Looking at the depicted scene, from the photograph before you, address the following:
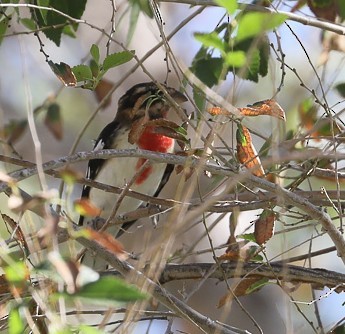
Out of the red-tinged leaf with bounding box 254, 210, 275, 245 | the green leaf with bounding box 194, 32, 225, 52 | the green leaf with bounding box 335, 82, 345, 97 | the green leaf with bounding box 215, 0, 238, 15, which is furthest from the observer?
the green leaf with bounding box 335, 82, 345, 97

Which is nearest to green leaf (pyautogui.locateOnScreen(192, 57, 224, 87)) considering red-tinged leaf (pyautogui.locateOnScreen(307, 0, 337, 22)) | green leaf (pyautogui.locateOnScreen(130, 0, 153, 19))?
green leaf (pyautogui.locateOnScreen(130, 0, 153, 19))

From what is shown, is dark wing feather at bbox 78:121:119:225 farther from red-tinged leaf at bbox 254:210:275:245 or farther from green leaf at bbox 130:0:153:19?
red-tinged leaf at bbox 254:210:275:245

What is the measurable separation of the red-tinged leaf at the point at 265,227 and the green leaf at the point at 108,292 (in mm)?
1149

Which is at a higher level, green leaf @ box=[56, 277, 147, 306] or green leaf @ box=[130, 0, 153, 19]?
green leaf @ box=[130, 0, 153, 19]

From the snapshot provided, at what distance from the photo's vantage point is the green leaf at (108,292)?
121 centimetres

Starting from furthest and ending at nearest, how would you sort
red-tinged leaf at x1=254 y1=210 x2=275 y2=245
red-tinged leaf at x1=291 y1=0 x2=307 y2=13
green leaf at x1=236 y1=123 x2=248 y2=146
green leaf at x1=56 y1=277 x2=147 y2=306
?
1. red-tinged leaf at x1=291 y1=0 x2=307 y2=13
2. red-tinged leaf at x1=254 y1=210 x2=275 y2=245
3. green leaf at x1=236 y1=123 x2=248 y2=146
4. green leaf at x1=56 y1=277 x2=147 y2=306

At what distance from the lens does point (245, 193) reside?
8.80 feet

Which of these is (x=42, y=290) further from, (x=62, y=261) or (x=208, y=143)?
(x=208, y=143)

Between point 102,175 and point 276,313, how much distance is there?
1760 millimetres

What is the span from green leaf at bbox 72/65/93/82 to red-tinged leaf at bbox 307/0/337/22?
0.82 m

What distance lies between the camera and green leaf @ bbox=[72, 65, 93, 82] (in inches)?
89.6

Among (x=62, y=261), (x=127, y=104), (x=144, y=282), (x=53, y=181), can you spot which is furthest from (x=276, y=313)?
(x=62, y=261)

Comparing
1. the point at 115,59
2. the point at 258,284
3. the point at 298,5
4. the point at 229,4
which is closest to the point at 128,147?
the point at 298,5

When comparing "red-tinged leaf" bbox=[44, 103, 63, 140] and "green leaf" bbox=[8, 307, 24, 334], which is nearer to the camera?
"green leaf" bbox=[8, 307, 24, 334]
